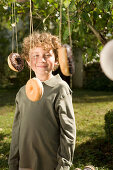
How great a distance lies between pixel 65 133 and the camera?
1477 mm

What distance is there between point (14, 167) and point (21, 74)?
989 cm

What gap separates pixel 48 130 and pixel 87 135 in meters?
3.86

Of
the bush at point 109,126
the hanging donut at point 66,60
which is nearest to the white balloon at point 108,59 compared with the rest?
the hanging donut at point 66,60

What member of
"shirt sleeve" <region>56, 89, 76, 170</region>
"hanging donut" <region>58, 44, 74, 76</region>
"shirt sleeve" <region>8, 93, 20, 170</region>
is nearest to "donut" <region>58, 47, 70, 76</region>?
"hanging donut" <region>58, 44, 74, 76</region>

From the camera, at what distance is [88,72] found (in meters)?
14.2

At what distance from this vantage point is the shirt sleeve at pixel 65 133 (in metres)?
1.46

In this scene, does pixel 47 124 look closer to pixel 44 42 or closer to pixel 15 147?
pixel 15 147

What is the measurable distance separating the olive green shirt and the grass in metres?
2.22

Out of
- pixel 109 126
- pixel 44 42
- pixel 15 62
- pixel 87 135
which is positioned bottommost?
pixel 87 135

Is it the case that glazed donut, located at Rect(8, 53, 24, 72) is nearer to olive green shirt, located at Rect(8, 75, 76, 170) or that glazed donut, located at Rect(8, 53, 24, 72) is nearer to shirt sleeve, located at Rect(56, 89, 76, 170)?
olive green shirt, located at Rect(8, 75, 76, 170)

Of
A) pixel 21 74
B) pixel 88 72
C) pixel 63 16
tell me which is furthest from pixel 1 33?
pixel 63 16

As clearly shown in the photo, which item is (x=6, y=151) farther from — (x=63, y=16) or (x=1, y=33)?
(x=1, y=33)

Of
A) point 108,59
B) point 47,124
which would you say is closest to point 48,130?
point 47,124

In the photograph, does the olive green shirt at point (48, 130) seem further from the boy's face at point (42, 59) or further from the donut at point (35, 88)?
the donut at point (35, 88)
